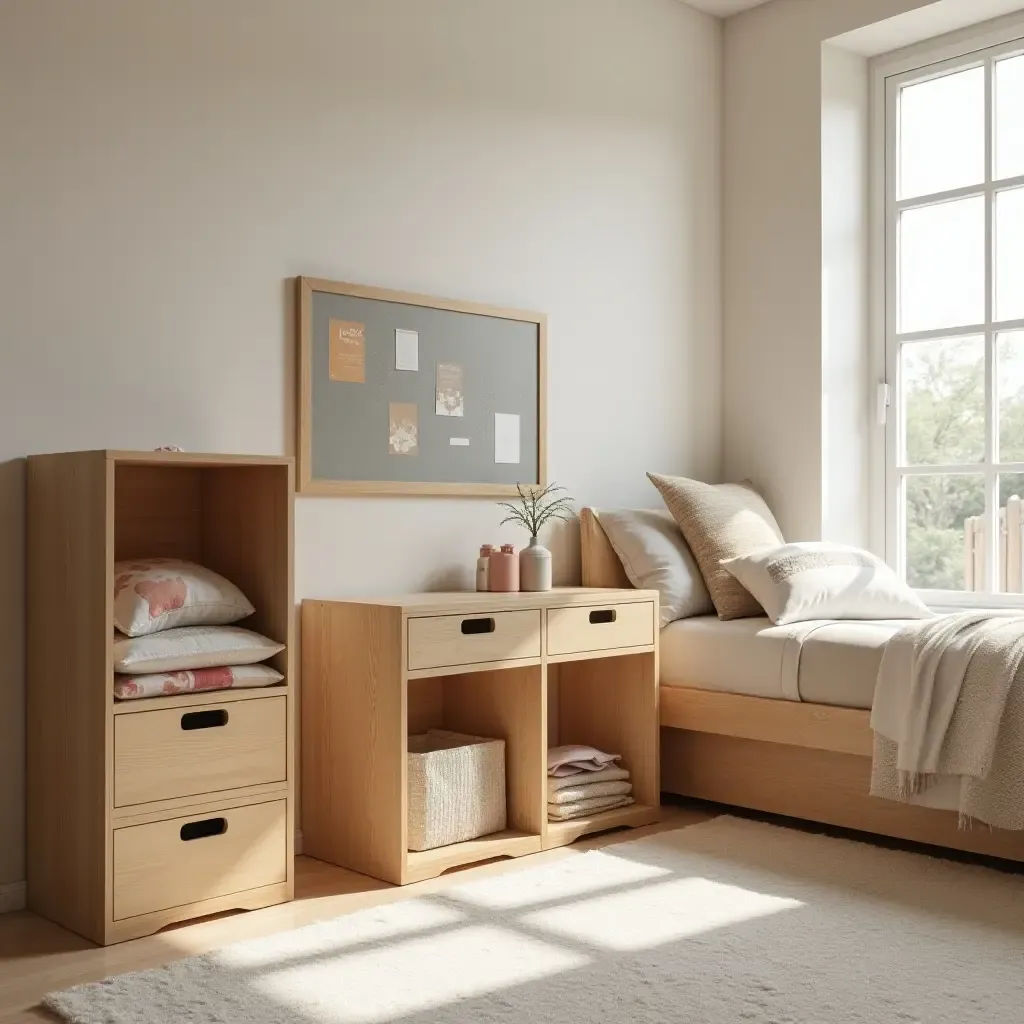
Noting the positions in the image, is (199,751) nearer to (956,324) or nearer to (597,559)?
(597,559)

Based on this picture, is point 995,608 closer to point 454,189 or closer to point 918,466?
point 918,466

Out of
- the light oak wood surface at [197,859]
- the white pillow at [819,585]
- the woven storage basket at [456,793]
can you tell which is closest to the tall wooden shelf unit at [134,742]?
the light oak wood surface at [197,859]

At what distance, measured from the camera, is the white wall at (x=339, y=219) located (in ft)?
8.56

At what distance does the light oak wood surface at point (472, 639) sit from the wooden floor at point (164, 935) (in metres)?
0.50

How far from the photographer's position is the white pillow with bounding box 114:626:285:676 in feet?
7.75

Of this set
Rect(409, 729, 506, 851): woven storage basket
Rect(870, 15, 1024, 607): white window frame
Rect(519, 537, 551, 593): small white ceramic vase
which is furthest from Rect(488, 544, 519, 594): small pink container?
Rect(870, 15, 1024, 607): white window frame

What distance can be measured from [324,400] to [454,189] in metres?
0.78

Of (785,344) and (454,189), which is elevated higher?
(454,189)

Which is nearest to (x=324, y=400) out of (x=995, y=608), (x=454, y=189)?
(x=454, y=189)

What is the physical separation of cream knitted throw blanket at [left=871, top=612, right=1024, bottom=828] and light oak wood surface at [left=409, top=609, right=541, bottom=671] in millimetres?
858

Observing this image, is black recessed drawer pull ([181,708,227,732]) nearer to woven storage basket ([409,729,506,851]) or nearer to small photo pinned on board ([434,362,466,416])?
woven storage basket ([409,729,506,851])

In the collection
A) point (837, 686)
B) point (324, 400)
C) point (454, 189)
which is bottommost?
point (837, 686)

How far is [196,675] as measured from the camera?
8.09 ft

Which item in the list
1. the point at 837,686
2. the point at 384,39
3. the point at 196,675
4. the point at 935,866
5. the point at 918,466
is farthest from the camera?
the point at 918,466
